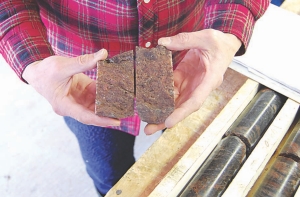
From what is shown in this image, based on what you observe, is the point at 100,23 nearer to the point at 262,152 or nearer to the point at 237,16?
the point at 237,16

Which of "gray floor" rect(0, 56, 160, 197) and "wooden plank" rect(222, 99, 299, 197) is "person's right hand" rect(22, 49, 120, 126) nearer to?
"wooden plank" rect(222, 99, 299, 197)

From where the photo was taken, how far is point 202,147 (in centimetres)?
80

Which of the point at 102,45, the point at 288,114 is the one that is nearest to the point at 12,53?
the point at 102,45

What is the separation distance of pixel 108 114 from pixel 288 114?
1.55 feet

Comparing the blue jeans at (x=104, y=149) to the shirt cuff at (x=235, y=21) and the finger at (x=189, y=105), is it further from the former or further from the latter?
the shirt cuff at (x=235, y=21)

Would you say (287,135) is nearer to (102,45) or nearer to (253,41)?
(253,41)

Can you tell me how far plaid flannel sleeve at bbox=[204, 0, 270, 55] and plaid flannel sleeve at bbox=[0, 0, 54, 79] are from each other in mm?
450

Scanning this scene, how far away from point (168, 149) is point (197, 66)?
9.2 inches

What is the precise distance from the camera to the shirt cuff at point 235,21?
85cm

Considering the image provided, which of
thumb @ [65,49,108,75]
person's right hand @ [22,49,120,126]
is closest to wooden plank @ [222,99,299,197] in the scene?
person's right hand @ [22,49,120,126]

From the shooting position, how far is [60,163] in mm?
1693

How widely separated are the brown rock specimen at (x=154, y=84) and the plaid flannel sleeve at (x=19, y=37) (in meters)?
0.24

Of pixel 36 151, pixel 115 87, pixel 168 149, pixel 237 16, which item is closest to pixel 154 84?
pixel 115 87

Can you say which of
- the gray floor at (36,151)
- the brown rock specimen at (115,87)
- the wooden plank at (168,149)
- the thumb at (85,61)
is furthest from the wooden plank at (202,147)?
the gray floor at (36,151)
